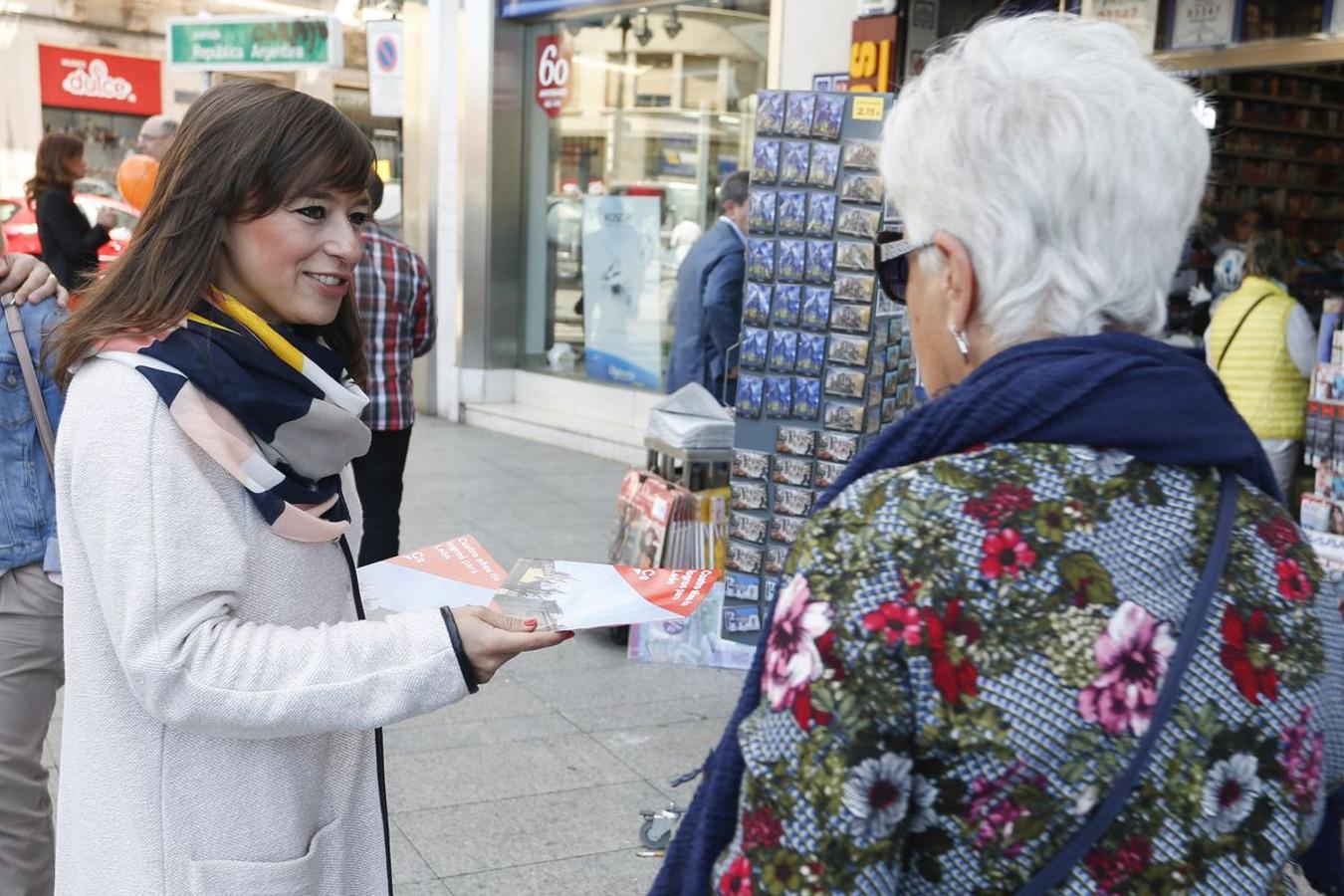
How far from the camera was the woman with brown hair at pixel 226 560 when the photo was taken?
5.22 feet

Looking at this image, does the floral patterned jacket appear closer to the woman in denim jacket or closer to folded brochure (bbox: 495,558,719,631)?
folded brochure (bbox: 495,558,719,631)

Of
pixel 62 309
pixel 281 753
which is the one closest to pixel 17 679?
pixel 62 309

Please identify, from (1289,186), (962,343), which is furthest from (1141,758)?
(1289,186)

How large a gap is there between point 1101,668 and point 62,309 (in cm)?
246

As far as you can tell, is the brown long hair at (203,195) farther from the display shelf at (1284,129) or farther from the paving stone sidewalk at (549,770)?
the display shelf at (1284,129)

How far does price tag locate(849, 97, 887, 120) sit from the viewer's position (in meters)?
4.71

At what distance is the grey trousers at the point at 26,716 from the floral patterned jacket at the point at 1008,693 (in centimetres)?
197

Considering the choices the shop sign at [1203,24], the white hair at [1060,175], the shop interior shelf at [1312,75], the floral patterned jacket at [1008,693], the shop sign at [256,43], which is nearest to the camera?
the floral patterned jacket at [1008,693]

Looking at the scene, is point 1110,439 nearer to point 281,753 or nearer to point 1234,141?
point 281,753

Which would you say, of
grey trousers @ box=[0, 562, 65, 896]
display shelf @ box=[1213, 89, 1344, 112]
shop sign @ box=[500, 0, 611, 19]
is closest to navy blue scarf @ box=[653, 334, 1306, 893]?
grey trousers @ box=[0, 562, 65, 896]

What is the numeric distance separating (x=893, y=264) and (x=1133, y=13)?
588cm

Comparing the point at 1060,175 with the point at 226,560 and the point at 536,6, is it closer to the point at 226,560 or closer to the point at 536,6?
the point at 226,560

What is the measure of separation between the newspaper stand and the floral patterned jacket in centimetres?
406

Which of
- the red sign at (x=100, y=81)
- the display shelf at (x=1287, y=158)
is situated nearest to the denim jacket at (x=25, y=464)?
the display shelf at (x=1287, y=158)
